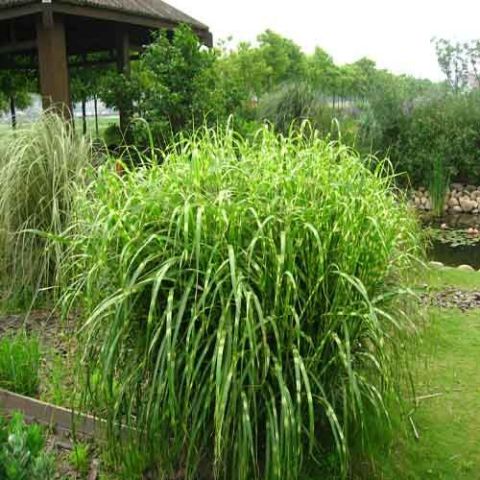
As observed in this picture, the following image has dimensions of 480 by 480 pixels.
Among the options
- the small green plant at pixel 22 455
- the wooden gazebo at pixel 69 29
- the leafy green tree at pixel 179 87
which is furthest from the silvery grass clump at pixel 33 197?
the leafy green tree at pixel 179 87

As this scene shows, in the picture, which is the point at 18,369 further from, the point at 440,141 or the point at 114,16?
the point at 440,141

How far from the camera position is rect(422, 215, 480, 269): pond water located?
6.94 meters

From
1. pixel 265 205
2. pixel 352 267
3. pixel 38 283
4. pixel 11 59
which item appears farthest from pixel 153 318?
pixel 11 59

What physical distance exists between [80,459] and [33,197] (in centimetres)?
193

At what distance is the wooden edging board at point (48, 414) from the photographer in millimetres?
2207

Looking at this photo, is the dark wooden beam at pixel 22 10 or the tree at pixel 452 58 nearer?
the dark wooden beam at pixel 22 10

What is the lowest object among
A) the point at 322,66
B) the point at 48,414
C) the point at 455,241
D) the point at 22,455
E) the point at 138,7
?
the point at 455,241

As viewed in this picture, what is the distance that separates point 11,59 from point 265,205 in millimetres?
9544

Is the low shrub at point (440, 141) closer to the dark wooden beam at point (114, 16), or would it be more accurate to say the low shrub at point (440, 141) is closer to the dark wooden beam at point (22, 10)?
the dark wooden beam at point (114, 16)

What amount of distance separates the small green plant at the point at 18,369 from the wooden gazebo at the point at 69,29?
2.05 m

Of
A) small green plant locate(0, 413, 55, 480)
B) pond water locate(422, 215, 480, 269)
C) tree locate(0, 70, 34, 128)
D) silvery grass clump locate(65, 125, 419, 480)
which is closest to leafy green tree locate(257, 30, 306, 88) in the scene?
tree locate(0, 70, 34, 128)

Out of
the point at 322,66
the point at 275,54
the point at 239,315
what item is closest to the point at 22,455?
the point at 239,315

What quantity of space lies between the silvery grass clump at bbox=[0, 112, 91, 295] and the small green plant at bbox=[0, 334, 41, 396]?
88cm

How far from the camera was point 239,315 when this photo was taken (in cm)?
162
